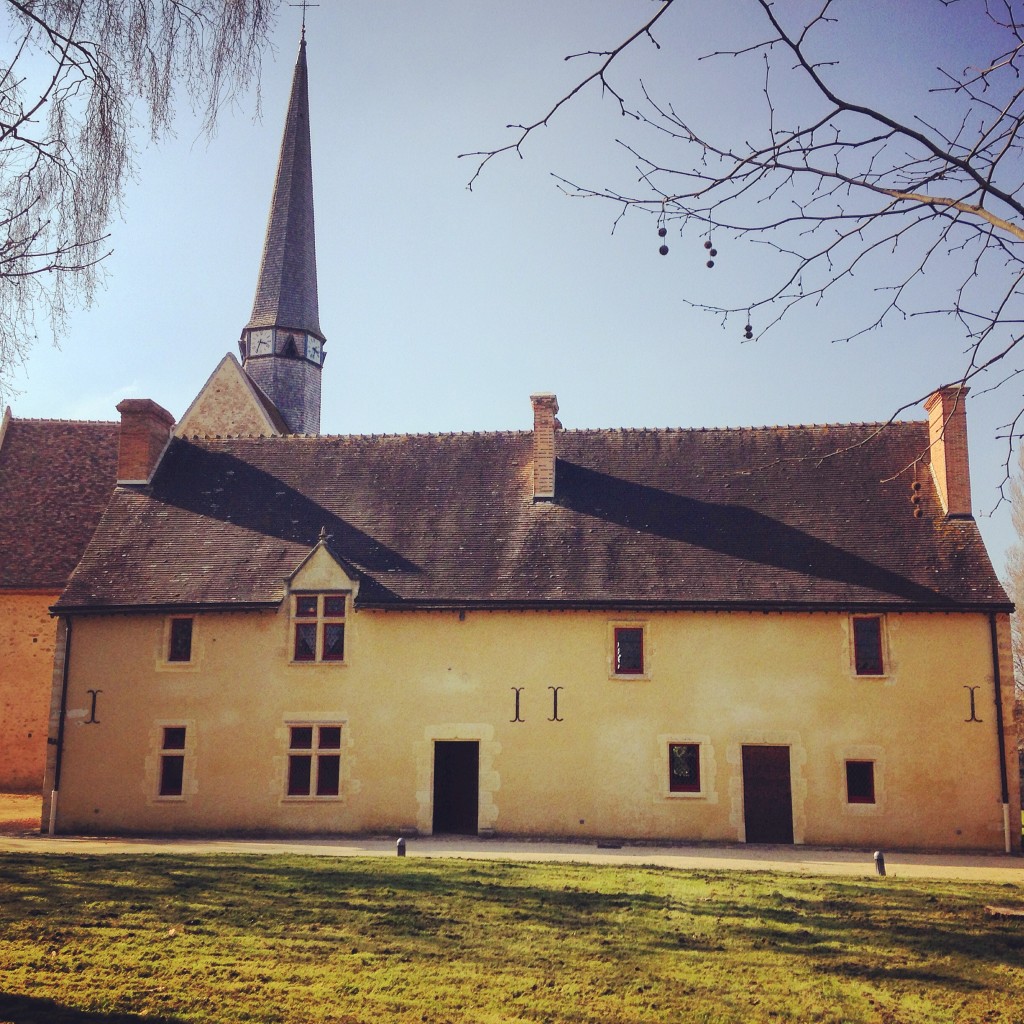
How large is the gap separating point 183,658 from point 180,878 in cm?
797

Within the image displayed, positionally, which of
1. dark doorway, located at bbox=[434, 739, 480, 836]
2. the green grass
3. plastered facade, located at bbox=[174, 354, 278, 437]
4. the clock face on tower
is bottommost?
the green grass

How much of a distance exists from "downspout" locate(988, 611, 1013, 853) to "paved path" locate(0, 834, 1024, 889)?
1.86 feet

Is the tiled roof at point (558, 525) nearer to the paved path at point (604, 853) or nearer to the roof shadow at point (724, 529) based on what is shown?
the roof shadow at point (724, 529)

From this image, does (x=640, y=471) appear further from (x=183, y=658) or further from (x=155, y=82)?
(x=155, y=82)

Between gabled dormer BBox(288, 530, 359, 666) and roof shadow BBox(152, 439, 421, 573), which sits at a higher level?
roof shadow BBox(152, 439, 421, 573)

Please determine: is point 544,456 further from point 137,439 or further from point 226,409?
point 226,409

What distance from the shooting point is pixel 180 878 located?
1070 cm

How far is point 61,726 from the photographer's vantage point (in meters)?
18.0

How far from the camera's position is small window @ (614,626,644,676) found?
17438 millimetres

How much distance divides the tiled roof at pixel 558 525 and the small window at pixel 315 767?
2584 millimetres

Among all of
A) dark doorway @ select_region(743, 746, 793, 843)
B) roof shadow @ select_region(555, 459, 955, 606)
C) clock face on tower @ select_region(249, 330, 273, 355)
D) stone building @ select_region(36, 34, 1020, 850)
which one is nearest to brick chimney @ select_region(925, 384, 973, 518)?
stone building @ select_region(36, 34, 1020, 850)

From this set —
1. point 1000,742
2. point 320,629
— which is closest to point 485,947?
point 320,629

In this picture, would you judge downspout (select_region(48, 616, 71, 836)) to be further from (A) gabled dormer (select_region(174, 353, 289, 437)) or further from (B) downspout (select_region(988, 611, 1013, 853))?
(B) downspout (select_region(988, 611, 1013, 853))

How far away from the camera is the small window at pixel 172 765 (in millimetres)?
17719
